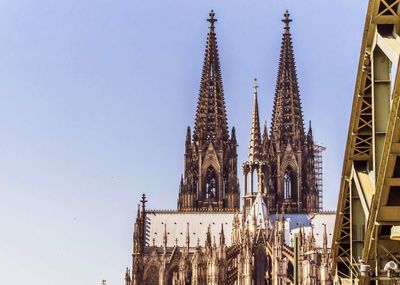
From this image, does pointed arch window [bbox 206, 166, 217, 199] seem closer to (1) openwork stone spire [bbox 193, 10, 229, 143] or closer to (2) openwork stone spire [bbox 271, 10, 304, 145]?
(1) openwork stone spire [bbox 193, 10, 229, 143]

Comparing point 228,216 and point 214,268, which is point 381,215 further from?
point 228,216

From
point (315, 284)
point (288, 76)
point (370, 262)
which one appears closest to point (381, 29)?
point (370, 262)

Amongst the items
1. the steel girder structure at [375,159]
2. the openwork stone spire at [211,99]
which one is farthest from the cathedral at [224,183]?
the steel girder structure at [375,159]

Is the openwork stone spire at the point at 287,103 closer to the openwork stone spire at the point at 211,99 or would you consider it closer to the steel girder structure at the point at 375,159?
the openwork stone spire at the point at 211,99

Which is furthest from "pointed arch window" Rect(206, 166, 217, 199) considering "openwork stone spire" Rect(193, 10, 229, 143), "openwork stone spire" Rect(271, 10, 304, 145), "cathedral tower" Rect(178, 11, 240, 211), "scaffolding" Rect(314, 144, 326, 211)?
"scaffolding" Rect(314, 144, 326, 211)

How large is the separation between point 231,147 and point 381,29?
9900cm

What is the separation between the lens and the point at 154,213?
122 m

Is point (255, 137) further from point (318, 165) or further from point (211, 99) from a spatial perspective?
point (318, 165)

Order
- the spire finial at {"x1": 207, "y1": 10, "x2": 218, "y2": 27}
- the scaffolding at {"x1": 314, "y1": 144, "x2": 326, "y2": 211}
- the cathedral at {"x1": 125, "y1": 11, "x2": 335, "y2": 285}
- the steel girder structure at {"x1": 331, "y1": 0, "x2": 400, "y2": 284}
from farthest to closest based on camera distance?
1. the scaffolding at {"x1": 314, "y1": 144, "x2": 326, "y2": 211}
2. the spire finial at {"x1": 207, "y1": 10, "x2": 218, "y2": 27}
3. the cathedral at {"x1": 125, "y1": 11, "x2": 335, "y2": 285}
4. the steel girder structure at {"x1": 331, "y1": 0, "x2": 400, "y2": 284}

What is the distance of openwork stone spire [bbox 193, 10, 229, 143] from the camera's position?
395 feet

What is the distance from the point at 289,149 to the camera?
119 meters

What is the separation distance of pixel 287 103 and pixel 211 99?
742cm

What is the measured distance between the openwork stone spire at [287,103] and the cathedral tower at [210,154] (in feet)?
15.4

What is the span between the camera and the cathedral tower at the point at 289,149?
118 meters
